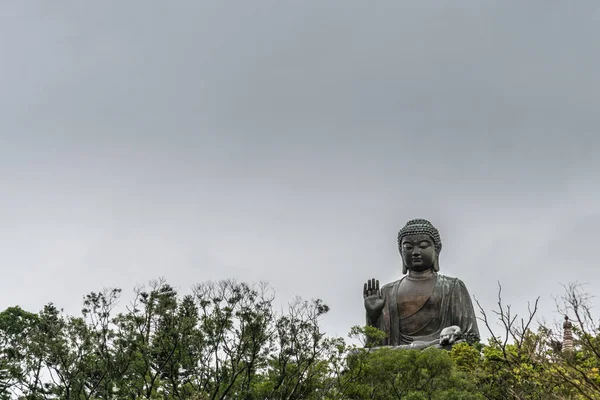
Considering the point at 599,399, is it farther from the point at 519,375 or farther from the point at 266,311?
the point at 266,311

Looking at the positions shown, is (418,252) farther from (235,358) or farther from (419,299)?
(235,358)

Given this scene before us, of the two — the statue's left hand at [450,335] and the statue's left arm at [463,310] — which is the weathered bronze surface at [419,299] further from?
the statue's left hand at [450,335]

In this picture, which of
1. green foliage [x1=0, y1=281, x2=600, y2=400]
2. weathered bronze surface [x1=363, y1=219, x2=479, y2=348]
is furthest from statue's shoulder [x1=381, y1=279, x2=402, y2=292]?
green foliage [x1=0, y1=281, x2=600, y2=400]

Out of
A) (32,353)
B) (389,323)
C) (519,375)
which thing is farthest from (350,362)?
(389,323)

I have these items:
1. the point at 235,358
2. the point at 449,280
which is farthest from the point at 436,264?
the point at 235,358

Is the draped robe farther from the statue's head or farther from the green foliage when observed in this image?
the green foliage

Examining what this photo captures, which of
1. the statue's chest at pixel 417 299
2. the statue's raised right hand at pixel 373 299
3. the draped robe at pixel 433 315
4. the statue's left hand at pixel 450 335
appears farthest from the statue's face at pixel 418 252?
the statue's left hand at pixel 450 335

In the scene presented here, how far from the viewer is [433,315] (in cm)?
2819

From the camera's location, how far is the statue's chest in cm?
2831

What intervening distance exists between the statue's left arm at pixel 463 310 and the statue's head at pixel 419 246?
1154 mm

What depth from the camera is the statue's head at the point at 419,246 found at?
28922 millimetres

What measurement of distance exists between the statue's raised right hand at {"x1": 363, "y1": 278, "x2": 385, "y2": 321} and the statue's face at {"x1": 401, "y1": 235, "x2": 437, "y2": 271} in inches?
111

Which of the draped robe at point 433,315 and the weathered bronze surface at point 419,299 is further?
the draped robe at point 433,315

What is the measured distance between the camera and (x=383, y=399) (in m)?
18.2
